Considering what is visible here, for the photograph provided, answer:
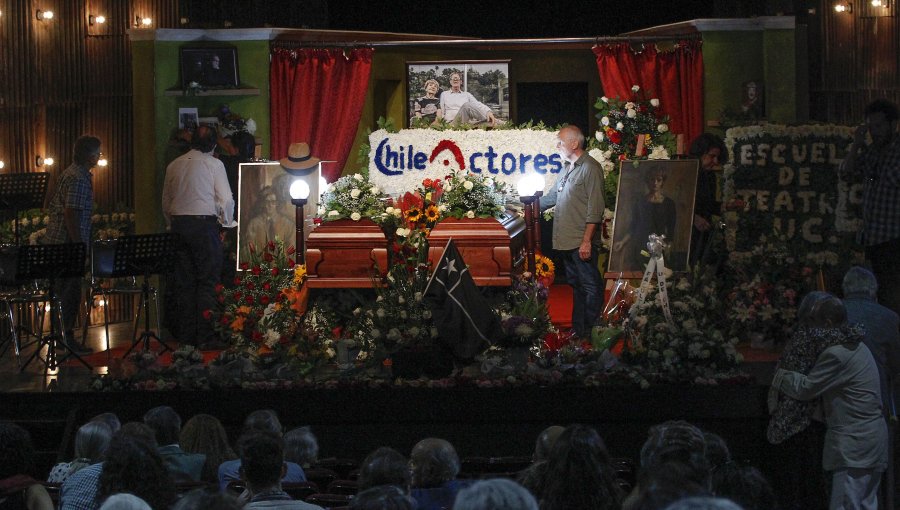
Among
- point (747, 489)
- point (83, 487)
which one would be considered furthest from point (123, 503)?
point (747, 489)

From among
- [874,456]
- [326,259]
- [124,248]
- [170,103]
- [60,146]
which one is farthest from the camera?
[60,146]

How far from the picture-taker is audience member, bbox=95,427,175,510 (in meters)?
4.22

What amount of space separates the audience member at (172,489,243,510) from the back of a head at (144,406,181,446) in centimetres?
228

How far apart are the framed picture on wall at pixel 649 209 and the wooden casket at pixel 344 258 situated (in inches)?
67.9

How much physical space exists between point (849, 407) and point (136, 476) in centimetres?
320

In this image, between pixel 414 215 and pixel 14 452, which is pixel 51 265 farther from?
pixel 14 452

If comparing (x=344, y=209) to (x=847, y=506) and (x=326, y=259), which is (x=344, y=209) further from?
(x=847, y=506)

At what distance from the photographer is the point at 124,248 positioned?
860cm

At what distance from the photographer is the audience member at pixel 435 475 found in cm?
462

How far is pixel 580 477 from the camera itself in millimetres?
4160

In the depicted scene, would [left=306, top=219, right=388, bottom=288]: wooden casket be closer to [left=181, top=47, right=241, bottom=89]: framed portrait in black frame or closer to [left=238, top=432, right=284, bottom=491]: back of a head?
[left=181, top=47, right=241, bottom=89]: framed portrait in black frame

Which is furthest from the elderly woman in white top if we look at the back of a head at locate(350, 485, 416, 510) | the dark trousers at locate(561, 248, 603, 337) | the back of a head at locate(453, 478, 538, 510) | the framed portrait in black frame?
the framed portrait in black frame

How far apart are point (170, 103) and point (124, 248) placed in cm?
271

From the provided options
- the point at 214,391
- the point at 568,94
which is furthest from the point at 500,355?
the point at 568,94
